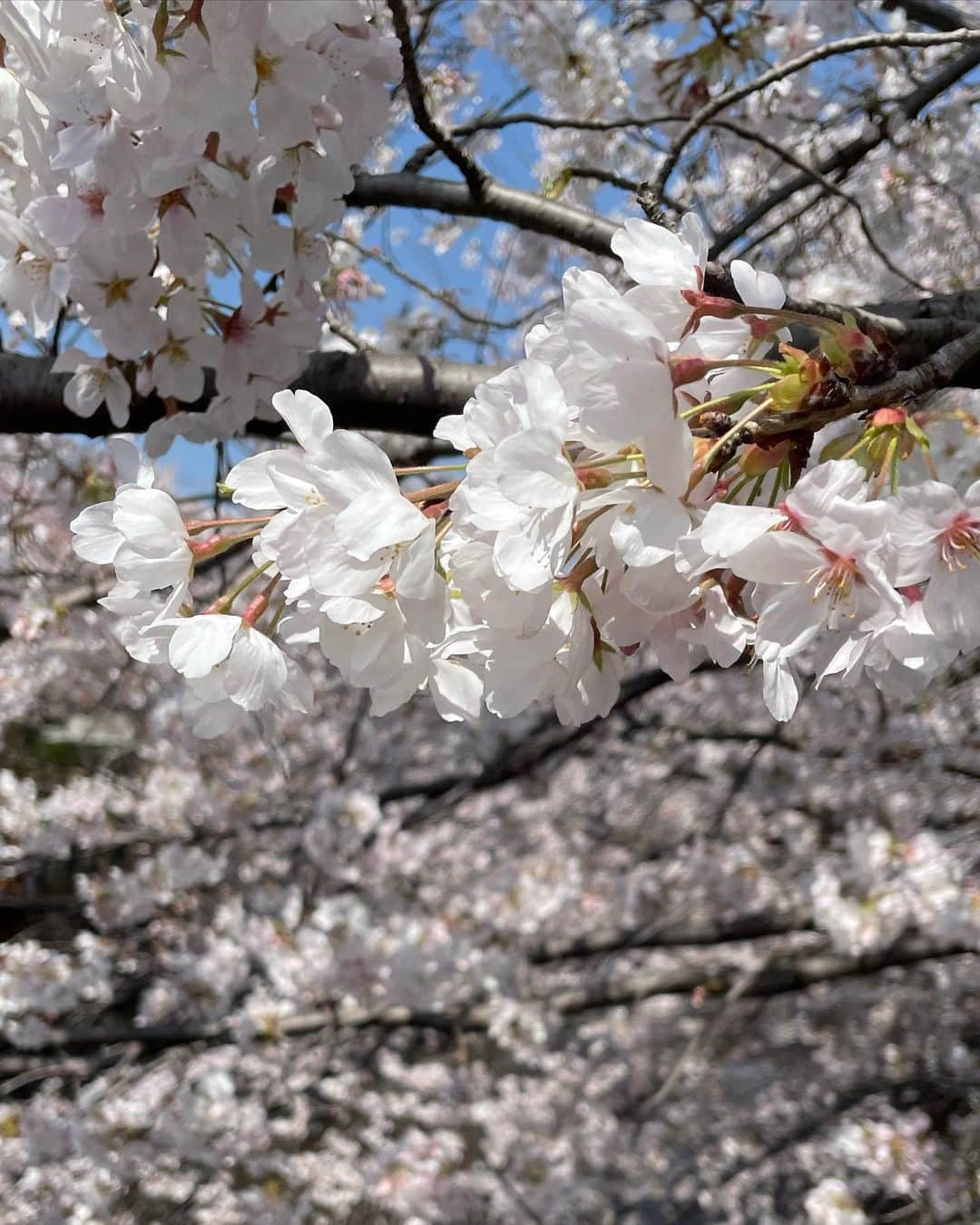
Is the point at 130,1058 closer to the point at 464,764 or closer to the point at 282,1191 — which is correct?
the point at 282,1191

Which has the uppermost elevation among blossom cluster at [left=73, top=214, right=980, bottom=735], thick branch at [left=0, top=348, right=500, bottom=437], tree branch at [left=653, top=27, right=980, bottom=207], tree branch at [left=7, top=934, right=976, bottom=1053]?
tree branch at [left=653, top=27, right=980, bottom=207]

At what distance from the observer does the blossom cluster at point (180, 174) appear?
0.82 m

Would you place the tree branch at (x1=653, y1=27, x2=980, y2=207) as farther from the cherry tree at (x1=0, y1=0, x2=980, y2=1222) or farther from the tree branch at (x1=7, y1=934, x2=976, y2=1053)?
the tree branch at (x1=7, y1=934, x2=976, y2=1053)

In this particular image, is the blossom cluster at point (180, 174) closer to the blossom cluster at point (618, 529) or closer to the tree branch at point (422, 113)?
the tree branch at point (422, 113)

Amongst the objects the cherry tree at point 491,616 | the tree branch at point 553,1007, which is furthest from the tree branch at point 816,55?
the tree branch at point 553,1007

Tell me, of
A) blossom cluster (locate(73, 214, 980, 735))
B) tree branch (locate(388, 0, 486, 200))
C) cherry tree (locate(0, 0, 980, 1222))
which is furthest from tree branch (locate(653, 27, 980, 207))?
blossom cluster (locate(73, 214, 980, 735))

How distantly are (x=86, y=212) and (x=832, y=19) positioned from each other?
2.32m

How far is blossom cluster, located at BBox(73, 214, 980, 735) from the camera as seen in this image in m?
0.60

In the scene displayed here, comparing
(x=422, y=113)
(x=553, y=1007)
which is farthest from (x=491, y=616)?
(x=553, y=1007)

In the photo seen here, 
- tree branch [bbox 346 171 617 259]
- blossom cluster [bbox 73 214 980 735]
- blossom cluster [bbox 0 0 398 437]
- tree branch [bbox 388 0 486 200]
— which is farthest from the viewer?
tree branch [bbox 346 171 617 259]

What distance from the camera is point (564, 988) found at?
14.5ft

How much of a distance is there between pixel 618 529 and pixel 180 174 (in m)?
0.66

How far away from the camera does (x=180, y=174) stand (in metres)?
0.92

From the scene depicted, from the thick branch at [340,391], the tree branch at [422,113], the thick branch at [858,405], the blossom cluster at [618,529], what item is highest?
the tree branch at [422,113]
